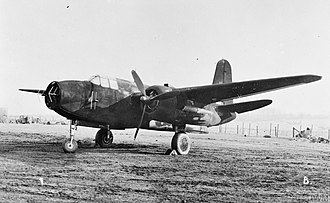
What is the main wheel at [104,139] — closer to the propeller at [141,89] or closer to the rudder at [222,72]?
the propeller at [141,89]

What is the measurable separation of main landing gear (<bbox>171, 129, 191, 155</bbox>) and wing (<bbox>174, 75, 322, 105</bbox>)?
1518 millimetres

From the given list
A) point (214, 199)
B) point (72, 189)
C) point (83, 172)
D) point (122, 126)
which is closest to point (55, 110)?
point (122, 126)

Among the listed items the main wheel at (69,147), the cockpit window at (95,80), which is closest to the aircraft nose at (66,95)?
the cockpit window at (95,80)

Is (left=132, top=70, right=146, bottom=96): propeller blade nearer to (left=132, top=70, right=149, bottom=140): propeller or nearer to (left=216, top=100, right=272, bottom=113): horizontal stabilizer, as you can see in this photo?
(left=132, top=70, right=149, bottom=140): propeller

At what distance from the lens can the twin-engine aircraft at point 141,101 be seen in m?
12.0

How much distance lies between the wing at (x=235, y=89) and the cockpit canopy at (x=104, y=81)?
2345 millimetres

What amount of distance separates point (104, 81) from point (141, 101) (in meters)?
1.55

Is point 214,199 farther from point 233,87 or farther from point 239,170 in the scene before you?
point 233,87

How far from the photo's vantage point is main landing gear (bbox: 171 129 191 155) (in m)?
13.8

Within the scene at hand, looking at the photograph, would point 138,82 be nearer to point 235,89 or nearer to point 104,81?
point 104,81

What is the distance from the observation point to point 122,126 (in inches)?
559

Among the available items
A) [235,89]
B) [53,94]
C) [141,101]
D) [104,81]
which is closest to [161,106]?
[141,101]

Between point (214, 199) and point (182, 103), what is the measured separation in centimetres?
820

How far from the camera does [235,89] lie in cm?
1337
